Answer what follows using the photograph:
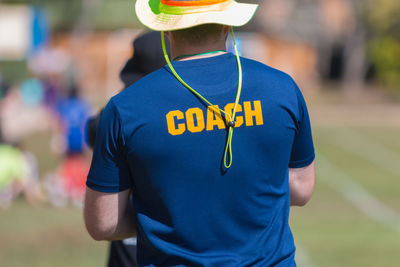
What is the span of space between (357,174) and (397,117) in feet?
50.4

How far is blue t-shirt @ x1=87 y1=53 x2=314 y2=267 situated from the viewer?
227cm

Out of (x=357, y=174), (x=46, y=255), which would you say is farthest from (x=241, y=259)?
(x=357, y=174)

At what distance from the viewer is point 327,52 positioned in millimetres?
54531

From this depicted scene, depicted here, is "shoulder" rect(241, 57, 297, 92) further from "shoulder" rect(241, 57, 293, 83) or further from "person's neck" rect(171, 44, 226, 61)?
"person's neck" rect(171, 44, 226, 61)

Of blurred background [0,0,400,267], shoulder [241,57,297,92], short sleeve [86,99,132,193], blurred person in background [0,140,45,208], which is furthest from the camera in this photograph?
blurred person in background [0,140,45,208]

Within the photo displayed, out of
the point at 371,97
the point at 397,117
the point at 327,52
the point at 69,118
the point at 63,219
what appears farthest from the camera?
the point at 327,52

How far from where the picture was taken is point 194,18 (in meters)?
2.32

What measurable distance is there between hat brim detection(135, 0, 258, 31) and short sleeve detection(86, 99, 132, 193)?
33 centimetres

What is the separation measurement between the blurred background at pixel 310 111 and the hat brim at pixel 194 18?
1299 millimetres

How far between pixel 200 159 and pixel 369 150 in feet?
58.7

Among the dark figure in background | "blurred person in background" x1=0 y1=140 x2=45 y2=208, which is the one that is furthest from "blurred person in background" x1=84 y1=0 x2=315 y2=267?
"blurred person in background" x1=0 y1=140 x2=45 y2=208

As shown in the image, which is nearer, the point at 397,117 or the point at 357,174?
the point at 357,174

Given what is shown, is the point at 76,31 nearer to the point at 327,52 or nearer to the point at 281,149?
the point at 327,52

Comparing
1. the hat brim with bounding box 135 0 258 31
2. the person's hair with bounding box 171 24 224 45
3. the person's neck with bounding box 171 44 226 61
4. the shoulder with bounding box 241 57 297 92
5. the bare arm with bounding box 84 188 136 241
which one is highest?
the hat brim with bounding box 135 0 258 31
